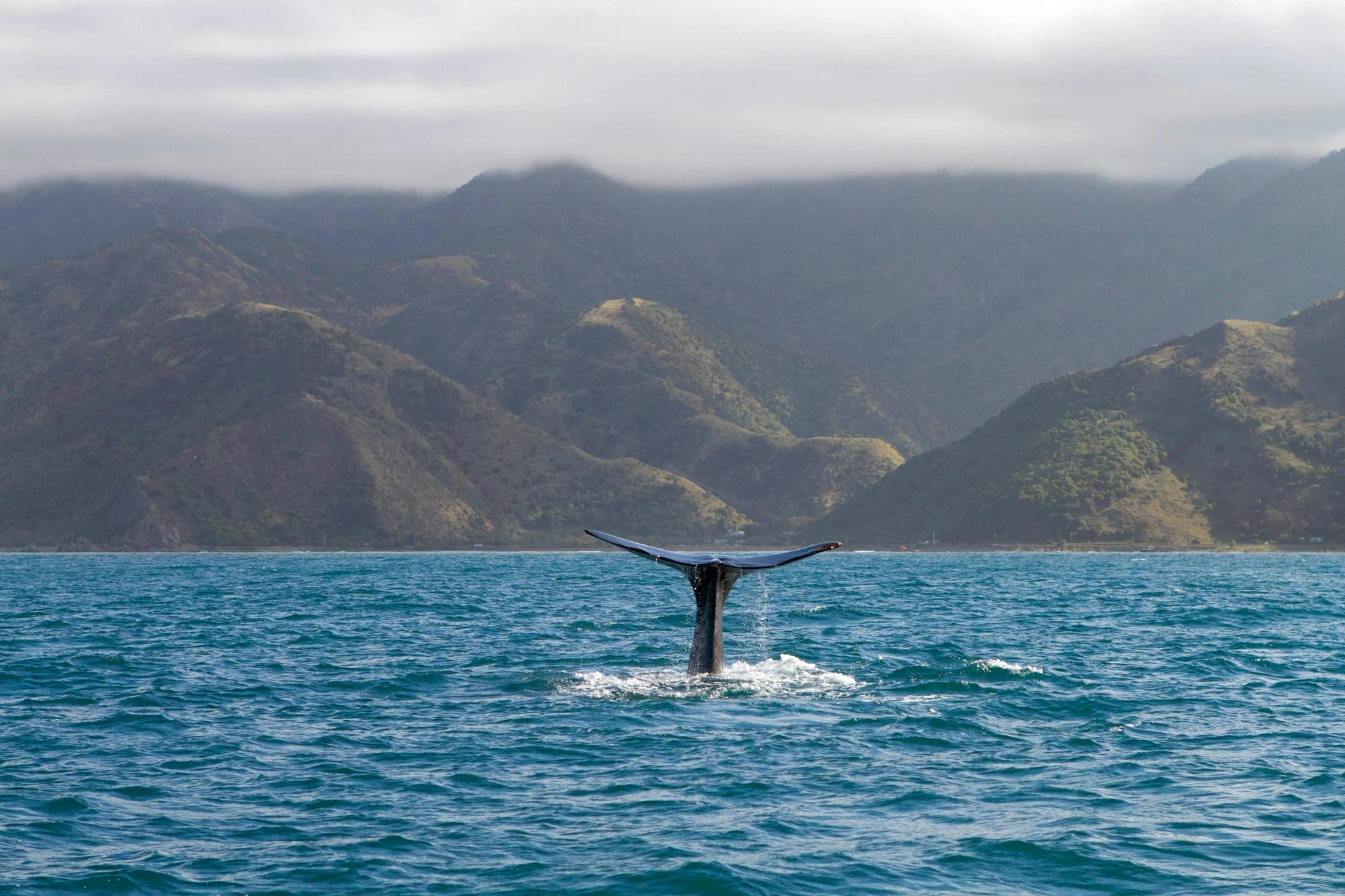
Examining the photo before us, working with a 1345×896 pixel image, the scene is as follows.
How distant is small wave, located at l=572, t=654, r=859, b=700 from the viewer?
3541 cm

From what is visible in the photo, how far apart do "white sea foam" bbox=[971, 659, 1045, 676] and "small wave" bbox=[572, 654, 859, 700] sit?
14.0ft

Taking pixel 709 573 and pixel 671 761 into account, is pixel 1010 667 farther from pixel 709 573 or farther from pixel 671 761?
pixel 671 761

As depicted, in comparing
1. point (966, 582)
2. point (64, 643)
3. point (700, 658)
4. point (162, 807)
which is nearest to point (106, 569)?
point (966, 582)

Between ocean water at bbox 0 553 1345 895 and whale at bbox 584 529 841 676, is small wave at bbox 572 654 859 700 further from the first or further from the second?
whale at bbox 584 529 841 676

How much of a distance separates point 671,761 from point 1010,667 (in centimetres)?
1723

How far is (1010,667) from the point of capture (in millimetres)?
41312

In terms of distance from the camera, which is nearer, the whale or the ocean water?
the ocean water

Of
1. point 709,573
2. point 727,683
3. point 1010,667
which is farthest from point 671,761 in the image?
point 1010,667

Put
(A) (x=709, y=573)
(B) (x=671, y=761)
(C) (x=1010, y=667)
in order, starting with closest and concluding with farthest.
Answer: (B) (x=671, y=761)
(A) (x=709, y=573)
(C) (x=1010, y=667)

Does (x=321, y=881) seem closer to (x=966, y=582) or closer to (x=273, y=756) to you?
(x=273, y=756)

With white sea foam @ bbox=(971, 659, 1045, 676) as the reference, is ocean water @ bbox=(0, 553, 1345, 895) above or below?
below

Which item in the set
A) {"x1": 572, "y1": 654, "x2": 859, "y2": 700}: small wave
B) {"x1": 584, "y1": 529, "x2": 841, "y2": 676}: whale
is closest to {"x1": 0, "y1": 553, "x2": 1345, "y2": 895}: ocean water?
{"x1": 572, "y1": 654, "x2": 859, "y2": 700}: small wave

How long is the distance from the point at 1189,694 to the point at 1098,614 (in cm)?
3276

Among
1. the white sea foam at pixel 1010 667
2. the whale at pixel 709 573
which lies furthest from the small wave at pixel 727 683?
the white sea foam at pixel 1010 667
